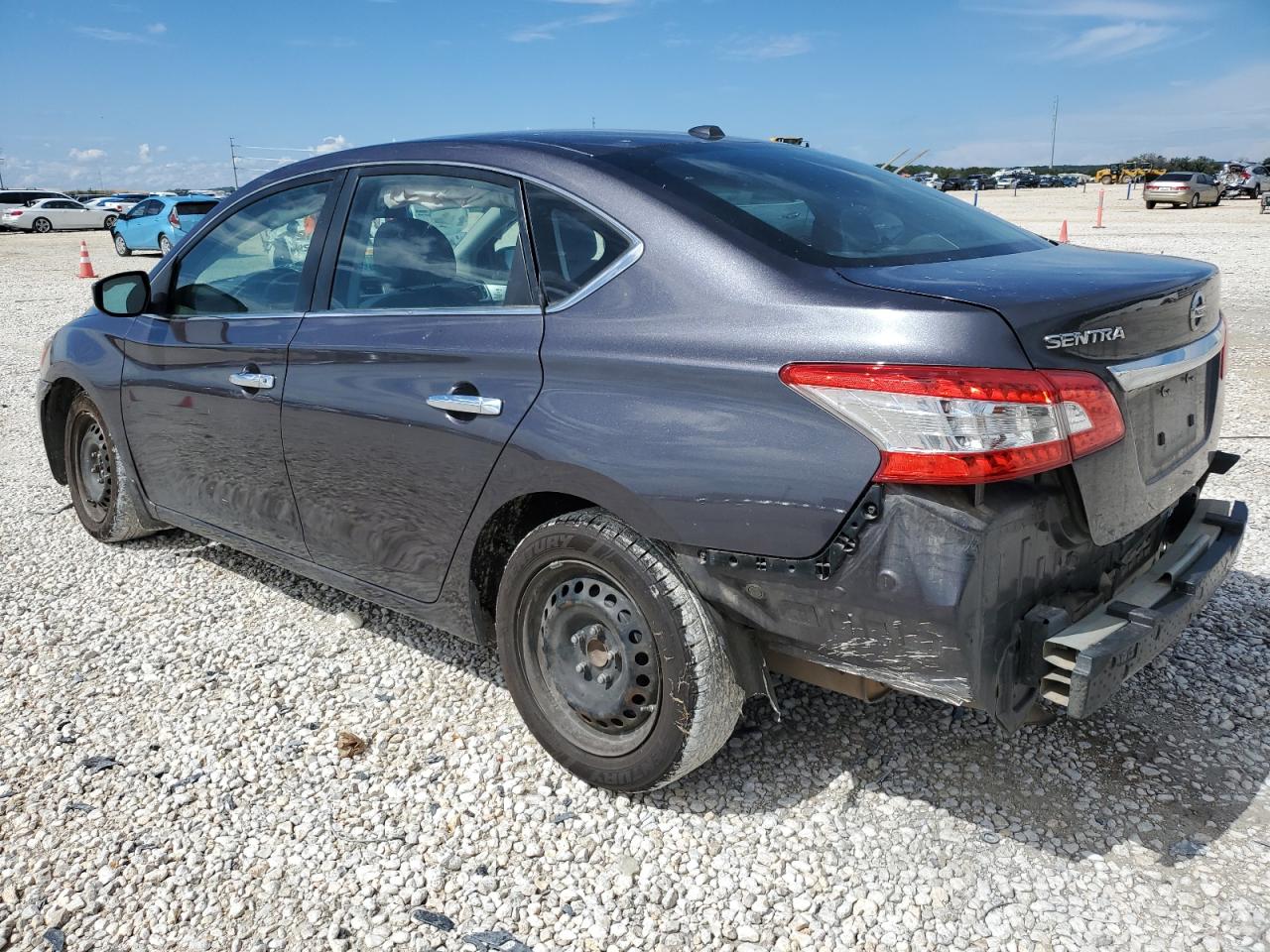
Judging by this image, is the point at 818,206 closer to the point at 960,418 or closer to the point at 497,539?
the point at 960,418

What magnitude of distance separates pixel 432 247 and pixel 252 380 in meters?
0.88

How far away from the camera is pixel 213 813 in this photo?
2.83 metres

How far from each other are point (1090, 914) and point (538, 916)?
50.4 inches

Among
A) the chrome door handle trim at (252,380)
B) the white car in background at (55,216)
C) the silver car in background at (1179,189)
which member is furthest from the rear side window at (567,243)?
the white car in background at (55,216)

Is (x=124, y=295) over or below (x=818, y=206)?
below

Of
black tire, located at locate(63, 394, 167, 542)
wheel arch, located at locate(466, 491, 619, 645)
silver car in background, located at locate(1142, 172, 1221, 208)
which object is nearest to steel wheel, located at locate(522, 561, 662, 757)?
wheel arch, located at locate(466, 491, 619, 645)

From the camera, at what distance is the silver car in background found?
36844mm

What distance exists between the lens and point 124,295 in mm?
4199

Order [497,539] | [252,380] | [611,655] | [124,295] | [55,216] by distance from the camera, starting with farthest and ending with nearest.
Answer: [55,216], [124,295], [252,380], [497,539], [611,655]

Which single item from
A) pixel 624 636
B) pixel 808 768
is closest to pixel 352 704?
pixel 624 636

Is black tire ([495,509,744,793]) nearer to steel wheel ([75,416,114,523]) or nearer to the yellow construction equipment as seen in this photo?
steel wheel ([75,416,114,523])

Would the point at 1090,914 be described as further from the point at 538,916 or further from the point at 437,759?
the point at 437,759

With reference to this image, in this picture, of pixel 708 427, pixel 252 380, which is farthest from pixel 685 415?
pixel 252 380

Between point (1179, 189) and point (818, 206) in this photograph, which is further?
point (1179, 189)
